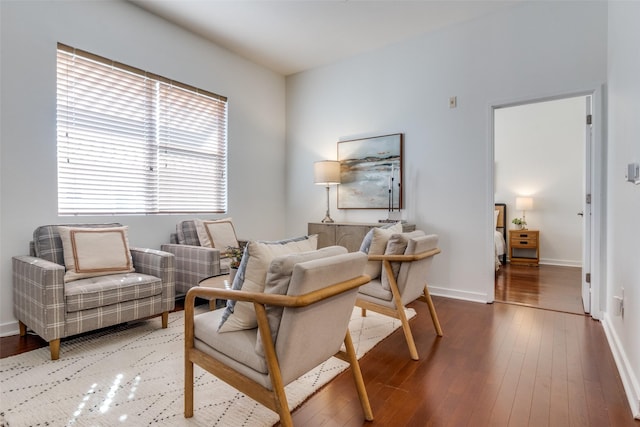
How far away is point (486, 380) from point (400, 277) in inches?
29.7

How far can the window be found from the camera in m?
2.94

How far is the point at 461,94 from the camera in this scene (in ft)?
11.8

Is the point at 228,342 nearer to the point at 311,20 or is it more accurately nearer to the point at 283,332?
the point at 283,332

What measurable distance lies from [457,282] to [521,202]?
311cm

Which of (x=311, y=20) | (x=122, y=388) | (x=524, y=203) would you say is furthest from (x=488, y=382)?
(x=524, y=203)

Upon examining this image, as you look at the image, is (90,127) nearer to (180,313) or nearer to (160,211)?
(160,211)

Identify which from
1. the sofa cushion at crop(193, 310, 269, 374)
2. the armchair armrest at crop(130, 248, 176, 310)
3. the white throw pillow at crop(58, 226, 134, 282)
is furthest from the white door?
the white throw pillow at crop(58, 226, 134, 282)

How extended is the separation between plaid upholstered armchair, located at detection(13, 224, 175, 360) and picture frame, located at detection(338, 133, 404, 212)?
244 centimetres

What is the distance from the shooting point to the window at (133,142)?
2938mm

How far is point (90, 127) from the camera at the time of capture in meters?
3.05

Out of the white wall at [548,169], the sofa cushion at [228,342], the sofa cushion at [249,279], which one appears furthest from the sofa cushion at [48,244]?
the white wall at [548,169]

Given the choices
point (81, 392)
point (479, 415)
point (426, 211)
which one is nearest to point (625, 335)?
point (479, 415)

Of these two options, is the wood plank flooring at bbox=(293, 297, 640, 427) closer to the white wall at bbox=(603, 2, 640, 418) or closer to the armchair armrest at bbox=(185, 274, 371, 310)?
the white wall at bbox=(603, 2, 640, 418)

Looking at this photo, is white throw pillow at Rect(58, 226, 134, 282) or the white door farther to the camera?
the white door
